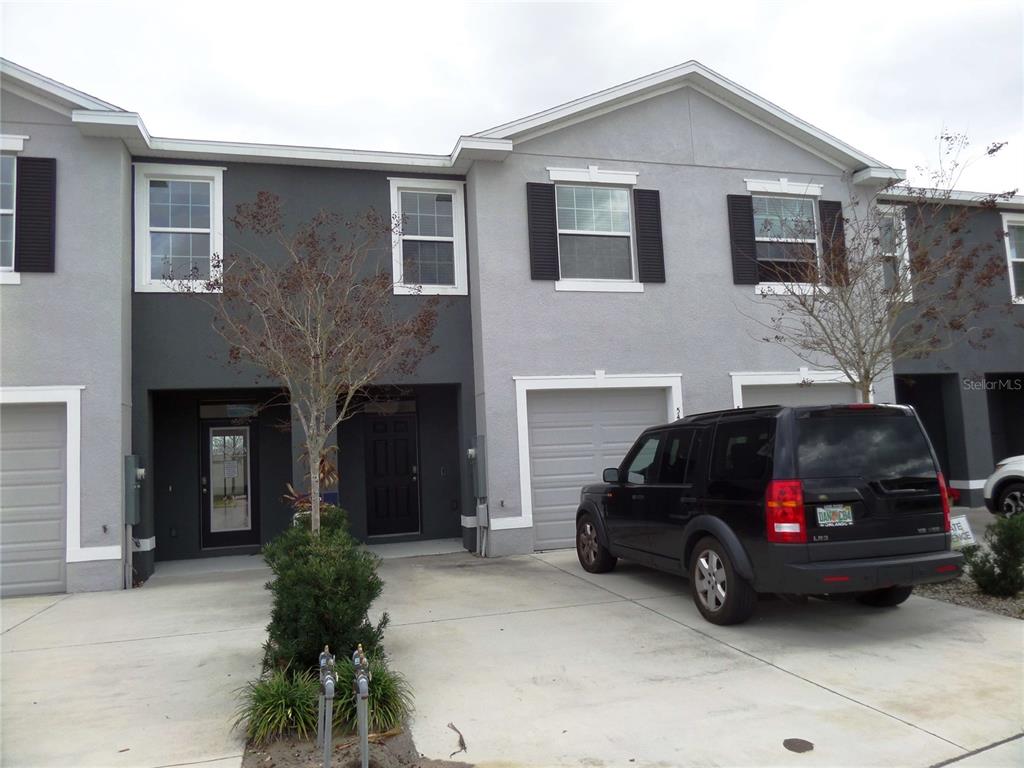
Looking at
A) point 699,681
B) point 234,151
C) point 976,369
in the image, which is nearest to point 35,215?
point 234,151

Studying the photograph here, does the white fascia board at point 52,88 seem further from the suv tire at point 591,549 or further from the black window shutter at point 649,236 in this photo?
the suv tire at point 591,549

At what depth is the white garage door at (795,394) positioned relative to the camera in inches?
462

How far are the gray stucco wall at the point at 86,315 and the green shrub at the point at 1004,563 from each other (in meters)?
9.76

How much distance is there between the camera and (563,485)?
1078cm

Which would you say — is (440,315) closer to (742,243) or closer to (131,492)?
(131,492)

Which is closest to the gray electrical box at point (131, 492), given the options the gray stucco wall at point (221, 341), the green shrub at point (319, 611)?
the gray stucco wall at point (221, 341)

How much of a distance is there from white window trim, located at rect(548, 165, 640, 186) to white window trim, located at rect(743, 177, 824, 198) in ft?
6.82

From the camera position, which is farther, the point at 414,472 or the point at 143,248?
the point at 414,472

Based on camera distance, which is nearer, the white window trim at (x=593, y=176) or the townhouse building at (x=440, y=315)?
the townhouse building at (x=440, y=315)

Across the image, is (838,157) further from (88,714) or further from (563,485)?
(88,714)

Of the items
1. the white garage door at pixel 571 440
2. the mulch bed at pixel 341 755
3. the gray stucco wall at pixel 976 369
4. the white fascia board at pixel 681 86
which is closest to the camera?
the mulch bed at pixel 341 755

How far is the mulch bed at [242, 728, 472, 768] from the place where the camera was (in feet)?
12.8

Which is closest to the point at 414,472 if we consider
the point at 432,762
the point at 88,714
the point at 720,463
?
the point at 720,463

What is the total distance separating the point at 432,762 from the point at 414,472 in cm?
801
